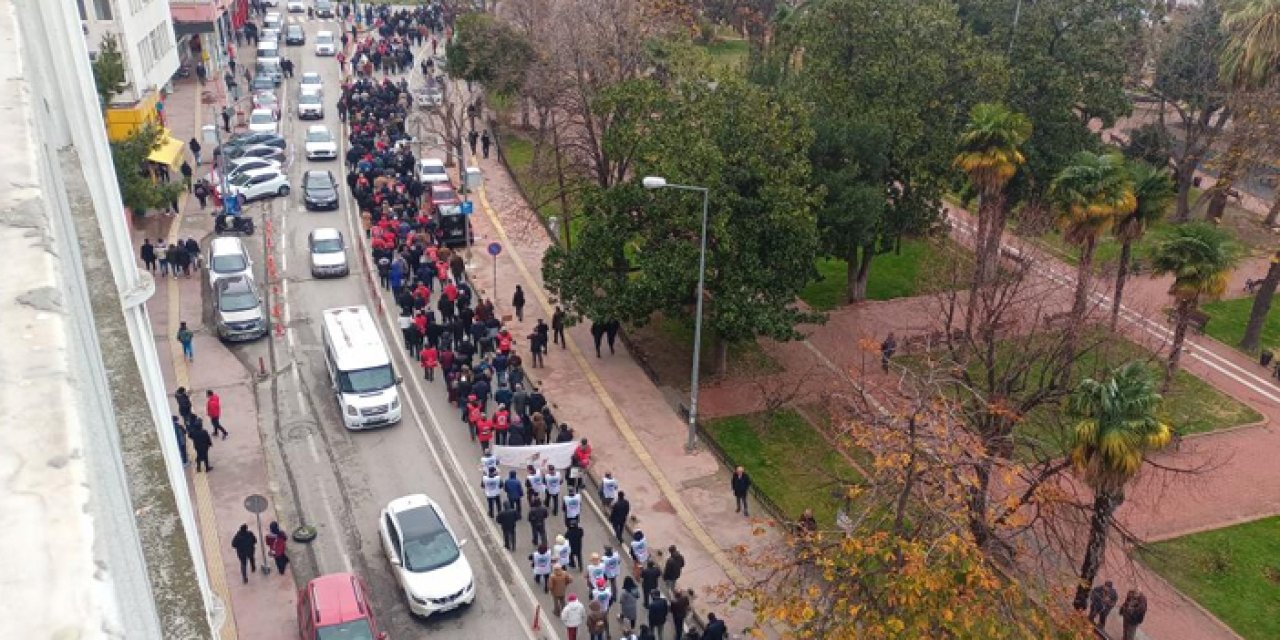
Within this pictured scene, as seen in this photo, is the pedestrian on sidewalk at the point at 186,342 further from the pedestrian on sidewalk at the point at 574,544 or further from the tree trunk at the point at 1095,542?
the tree trunk at the point at 1095,542

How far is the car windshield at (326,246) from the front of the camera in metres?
32.8

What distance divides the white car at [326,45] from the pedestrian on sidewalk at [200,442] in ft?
146

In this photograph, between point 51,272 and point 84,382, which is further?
point 51,272

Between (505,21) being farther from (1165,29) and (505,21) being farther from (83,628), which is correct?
(83,628)

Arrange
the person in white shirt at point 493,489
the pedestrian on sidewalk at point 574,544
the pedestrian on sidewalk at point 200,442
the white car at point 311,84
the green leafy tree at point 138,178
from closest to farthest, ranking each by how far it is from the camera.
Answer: the pedestrian on sidewalk at point 574,544 → the person in white shirt at point 493,489 → the pedestrian on sidewalk at point 200,442 → the green leafy tree at point 138,178 → the white car at point 311,84

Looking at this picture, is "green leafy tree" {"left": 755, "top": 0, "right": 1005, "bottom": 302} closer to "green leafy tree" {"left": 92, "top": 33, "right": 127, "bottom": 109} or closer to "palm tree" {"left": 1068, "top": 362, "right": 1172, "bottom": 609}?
"palm tree" {"left": 1068, "top": 362, "right": 1172, "bottom": 609}

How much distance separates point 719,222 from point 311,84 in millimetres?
35167

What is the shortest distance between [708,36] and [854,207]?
48825mm

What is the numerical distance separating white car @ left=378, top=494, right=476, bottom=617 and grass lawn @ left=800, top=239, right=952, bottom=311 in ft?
55.7

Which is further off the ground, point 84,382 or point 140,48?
point 84,382

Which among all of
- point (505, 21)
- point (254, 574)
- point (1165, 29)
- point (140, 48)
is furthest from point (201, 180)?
point (1165, 29)

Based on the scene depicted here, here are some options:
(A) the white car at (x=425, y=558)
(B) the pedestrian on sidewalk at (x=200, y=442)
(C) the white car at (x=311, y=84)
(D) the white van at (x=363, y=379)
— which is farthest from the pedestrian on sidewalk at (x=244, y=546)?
(C) the white car at (x=311, y=84)

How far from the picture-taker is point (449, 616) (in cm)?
1869

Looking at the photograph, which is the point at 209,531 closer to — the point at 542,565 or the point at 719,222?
the point at 542,565
